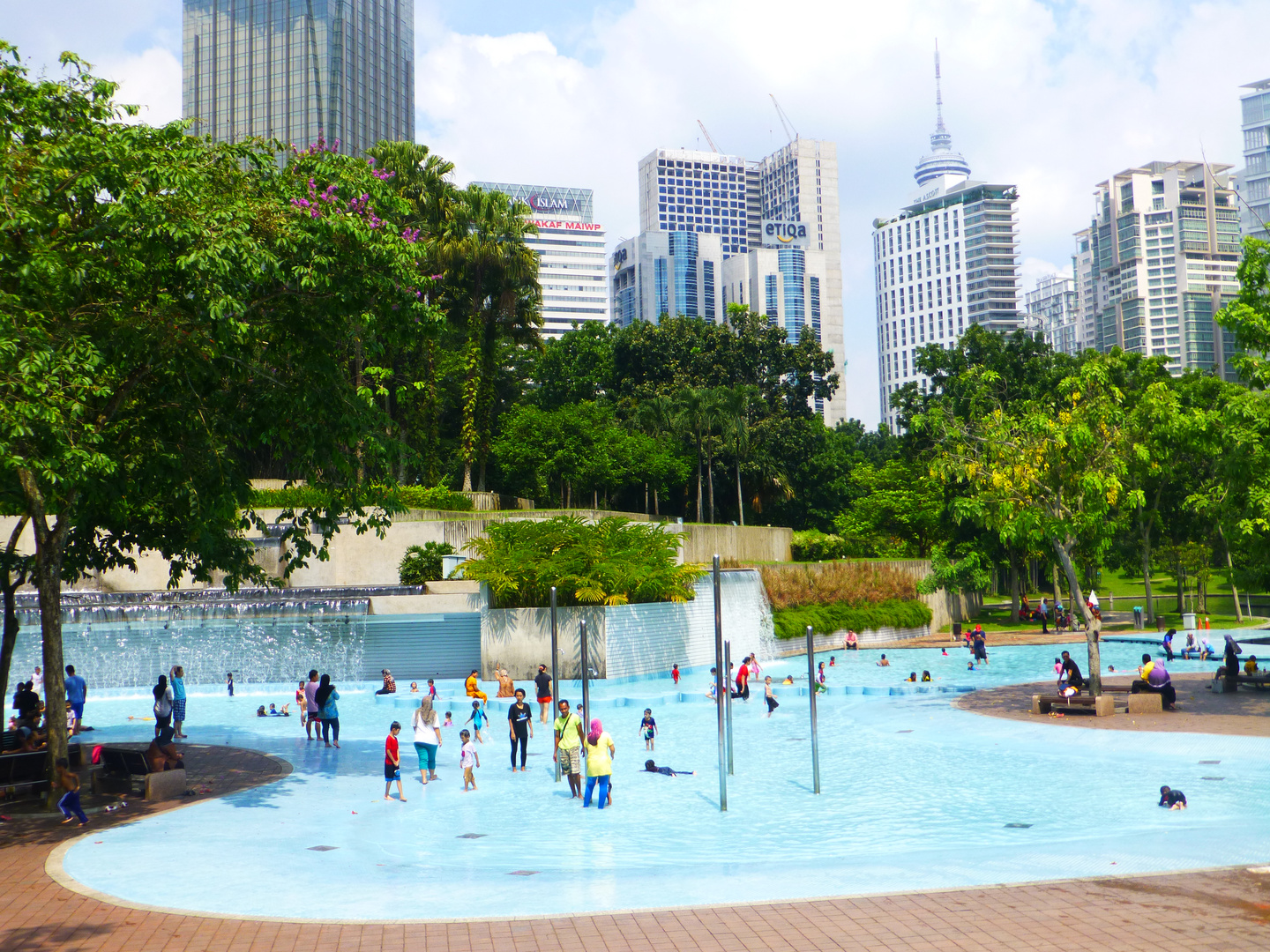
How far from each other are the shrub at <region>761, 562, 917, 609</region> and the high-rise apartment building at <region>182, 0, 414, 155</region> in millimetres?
110382

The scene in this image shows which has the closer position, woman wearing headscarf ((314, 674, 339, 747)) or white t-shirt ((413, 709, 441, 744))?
white t-shirt ((413, 709, 441, 744))

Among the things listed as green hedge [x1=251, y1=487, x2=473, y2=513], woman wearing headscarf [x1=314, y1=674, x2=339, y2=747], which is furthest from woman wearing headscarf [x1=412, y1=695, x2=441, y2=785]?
green hedge [x1=251, y1=487, x2=473, y2=513]

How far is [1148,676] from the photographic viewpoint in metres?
24.3

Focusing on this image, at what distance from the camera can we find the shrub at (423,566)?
3859 centimetres

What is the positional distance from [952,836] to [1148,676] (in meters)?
12.9

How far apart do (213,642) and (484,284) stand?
23.1m

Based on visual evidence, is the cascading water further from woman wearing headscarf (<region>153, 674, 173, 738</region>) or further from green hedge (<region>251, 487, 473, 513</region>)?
woman wearing headscarf (<region>153, 674, 173, 738</region>)

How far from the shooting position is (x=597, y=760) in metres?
16.0

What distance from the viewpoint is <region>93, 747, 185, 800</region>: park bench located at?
1631 cm

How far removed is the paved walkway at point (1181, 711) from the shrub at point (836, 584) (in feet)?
46.7

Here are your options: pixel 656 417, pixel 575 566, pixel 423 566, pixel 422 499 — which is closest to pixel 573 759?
pixel 575 566

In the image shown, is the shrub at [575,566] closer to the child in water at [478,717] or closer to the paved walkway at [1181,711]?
the child in water at [478,717]

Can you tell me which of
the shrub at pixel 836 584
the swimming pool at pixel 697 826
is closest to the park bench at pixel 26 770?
the swimming pool at pixel 697 826

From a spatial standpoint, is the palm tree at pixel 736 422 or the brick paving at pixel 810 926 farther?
the palm tree at pixel 736 422
